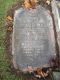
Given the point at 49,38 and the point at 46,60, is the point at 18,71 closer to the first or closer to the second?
the point at 46,60

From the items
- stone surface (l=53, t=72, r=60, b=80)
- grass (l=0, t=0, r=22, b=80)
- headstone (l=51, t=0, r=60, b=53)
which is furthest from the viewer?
headstone (l=51, t=0, r=60, b=53)

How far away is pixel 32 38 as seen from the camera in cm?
508

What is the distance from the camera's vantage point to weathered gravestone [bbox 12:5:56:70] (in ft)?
15.6

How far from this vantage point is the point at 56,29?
5.17 metres

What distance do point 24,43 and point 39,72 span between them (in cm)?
76

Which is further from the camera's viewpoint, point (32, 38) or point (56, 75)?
point (32, 38)

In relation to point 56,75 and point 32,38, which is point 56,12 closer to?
point 32,38

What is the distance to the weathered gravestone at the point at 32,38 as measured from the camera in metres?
4.77

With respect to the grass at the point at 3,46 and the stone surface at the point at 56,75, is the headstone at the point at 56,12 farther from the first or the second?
the grass at the point at 3,46

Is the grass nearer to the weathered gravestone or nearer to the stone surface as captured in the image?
the weathered gravestone

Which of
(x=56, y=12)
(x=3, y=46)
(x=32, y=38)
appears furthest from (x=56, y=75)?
(x=56, y=12)

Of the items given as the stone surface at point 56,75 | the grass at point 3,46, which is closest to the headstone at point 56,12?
the stone surface at point 56,75

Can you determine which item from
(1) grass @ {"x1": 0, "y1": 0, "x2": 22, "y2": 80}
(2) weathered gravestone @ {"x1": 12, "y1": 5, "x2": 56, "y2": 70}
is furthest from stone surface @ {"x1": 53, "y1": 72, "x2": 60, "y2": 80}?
(1) grass @ {"x1": 0, "y1": 0, "x2": 22, "y2": 80}

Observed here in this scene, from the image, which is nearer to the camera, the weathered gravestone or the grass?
the grass
